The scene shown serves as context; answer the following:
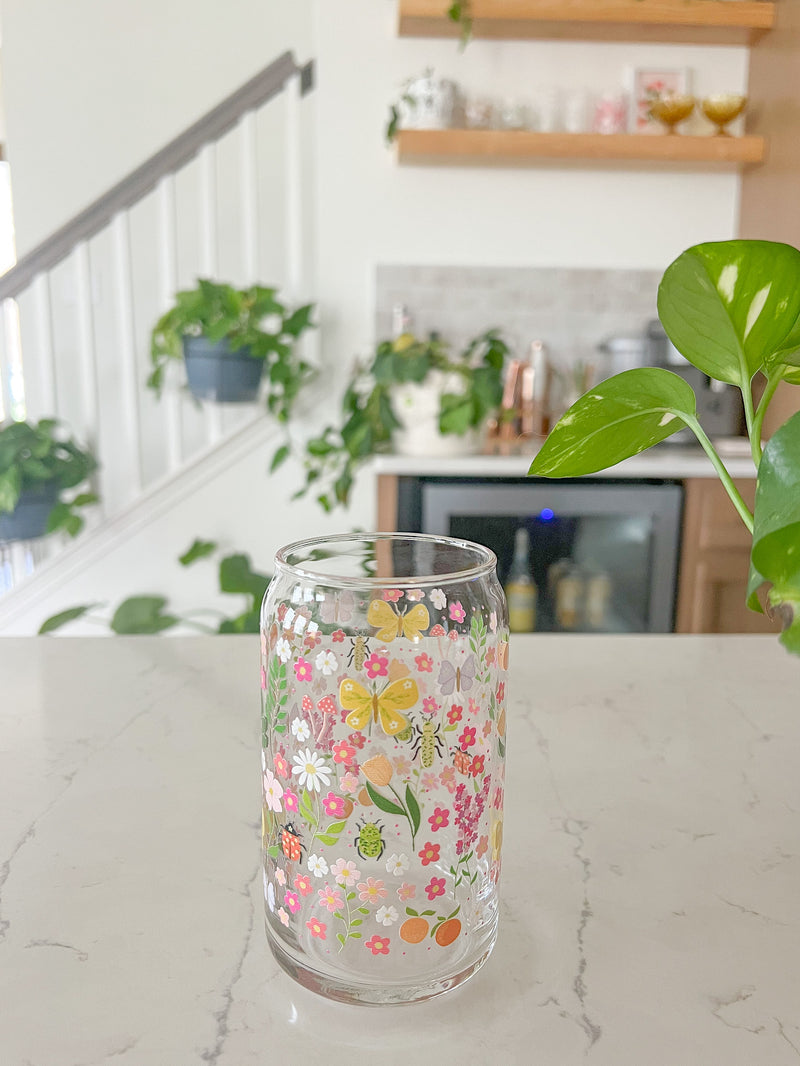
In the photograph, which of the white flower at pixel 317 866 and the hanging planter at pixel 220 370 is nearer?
the white flower at pixel 317 866

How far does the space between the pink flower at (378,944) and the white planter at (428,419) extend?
1.95 meters

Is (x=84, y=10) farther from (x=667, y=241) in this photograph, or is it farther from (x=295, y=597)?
(x=295, y=597)

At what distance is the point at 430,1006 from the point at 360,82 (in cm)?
260

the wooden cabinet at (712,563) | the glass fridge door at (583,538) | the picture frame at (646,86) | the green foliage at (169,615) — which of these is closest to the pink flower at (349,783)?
the green foliage at (169,615)

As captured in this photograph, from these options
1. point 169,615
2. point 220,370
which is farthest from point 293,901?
point 220,370

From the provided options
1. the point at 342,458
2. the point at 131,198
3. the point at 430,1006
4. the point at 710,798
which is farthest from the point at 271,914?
the point at 131,198

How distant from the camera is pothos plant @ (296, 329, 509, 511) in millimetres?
2281

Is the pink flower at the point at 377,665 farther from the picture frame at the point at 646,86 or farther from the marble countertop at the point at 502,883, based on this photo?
the picture frame at the point at 646,86

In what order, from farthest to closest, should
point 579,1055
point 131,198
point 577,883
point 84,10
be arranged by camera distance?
point 84,10
point 131,198
point 577,883
point 579,1055

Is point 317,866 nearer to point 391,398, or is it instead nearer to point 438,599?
point 438,599

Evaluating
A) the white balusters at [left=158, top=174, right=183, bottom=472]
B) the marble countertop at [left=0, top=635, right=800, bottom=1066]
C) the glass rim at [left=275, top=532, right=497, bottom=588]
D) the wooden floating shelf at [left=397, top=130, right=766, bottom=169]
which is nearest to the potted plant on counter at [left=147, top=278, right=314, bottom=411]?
the white balusters at [left=158, top=174, right=183, bottom=472]

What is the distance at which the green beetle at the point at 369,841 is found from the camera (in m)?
0.37

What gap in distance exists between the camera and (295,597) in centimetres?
38

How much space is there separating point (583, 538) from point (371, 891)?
203 cm
